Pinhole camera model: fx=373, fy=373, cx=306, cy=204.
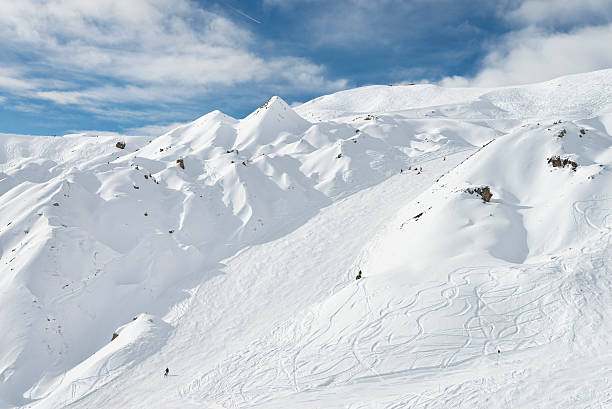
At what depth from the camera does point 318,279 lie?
19281mm

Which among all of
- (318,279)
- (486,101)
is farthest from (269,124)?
(486,101)

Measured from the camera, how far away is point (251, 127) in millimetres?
40719

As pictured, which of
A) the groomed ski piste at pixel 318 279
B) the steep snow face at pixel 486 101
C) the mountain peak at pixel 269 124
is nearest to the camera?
the groomed ski piste at pixel 318 279

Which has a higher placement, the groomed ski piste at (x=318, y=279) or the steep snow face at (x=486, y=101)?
the steep snow face at (x=486, y=101)

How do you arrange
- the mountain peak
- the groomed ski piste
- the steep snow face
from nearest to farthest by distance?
the groomed ski piste < the mountain peak < the steep snow face

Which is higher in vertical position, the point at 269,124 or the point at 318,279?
the point at 269,124

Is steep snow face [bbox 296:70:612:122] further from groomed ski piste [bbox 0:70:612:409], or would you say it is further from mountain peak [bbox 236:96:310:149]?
groomed ski piste [bbox 0:70:612:409]

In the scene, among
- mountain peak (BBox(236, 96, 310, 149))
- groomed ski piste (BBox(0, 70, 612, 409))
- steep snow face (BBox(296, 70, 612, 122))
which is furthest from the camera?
steep snow face (BBox(296, 70, 612, 122))

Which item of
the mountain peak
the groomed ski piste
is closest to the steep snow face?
the mountain peak

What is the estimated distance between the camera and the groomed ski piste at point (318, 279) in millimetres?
11883

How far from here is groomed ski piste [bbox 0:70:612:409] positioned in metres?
11.9

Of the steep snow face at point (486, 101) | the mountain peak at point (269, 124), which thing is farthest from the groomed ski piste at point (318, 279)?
the steep snow face at point (486, 101)

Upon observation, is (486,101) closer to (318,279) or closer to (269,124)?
(269,124)

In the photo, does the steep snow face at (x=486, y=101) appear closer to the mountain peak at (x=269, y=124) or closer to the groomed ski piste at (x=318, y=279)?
the mountain peak at (x=269, y=124)
